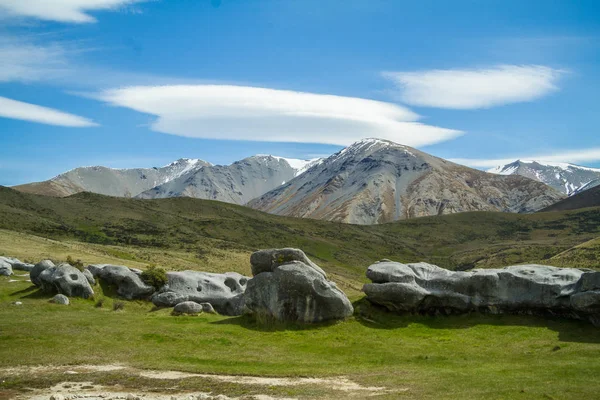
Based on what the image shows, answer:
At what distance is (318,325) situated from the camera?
44188mm

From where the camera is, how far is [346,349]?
38.1 metres

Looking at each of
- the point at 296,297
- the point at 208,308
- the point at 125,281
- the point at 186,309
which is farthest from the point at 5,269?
the point at 296,297

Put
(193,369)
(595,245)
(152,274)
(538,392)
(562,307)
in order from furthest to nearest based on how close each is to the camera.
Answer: (595,245), (152,274), (562,307), (193,369), (538,392)

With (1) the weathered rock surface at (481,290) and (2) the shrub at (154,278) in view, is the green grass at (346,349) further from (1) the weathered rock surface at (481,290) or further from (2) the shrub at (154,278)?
(2) the shrub at (154,278)

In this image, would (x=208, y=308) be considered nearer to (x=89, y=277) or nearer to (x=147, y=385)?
(x=89, y=277)

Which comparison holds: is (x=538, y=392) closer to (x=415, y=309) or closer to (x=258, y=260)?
(x=415, y=309)

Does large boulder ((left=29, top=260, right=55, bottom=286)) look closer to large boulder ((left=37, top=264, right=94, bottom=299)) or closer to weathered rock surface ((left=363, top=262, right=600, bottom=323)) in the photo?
large boulder ((left=37, top=264, right=94, bottom=299))

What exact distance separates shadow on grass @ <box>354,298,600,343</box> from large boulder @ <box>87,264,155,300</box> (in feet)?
75.8

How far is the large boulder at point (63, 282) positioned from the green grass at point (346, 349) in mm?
2113

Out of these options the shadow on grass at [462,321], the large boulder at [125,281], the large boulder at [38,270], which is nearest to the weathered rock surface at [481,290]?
the shadow on grass at [462,321]

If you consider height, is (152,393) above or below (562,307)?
below

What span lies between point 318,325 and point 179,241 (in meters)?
141

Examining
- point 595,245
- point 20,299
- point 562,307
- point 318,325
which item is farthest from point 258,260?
point 595,245

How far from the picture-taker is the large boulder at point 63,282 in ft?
167
